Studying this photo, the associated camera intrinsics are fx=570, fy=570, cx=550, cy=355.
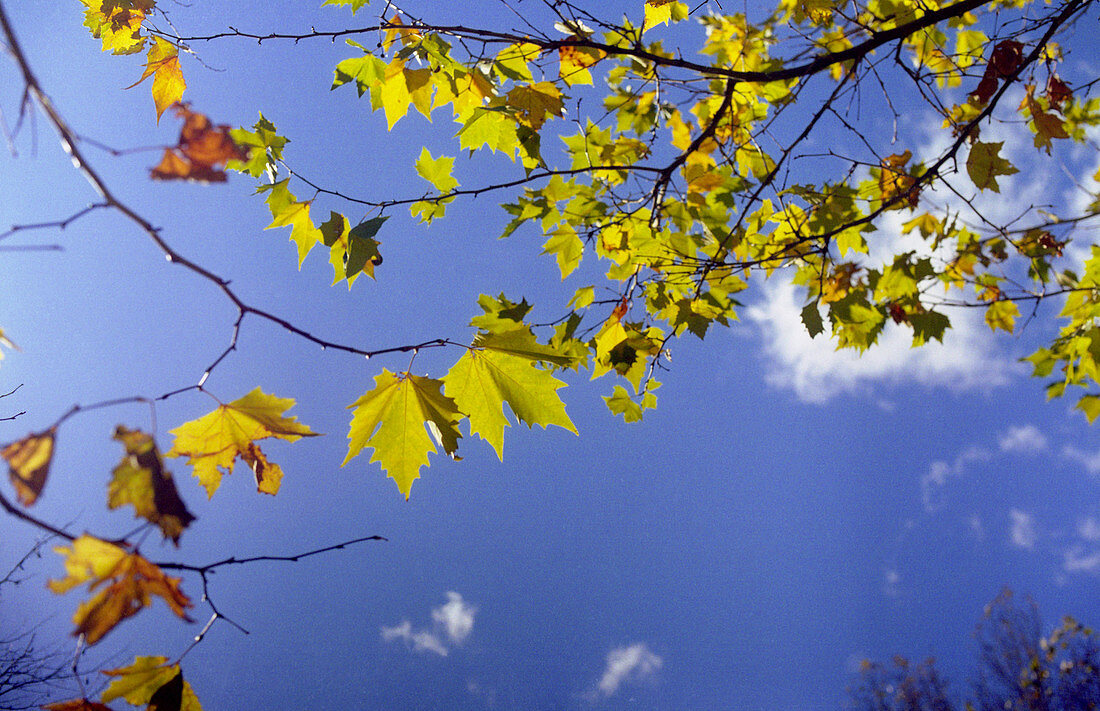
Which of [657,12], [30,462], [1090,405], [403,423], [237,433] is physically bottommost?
[30,462]

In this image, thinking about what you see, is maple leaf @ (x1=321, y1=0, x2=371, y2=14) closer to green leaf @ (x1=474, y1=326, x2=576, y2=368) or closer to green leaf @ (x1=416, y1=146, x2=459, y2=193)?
green leaf @ (x1=416, y1=146, x2=459, y2=193)

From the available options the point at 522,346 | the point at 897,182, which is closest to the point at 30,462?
the point at 522,346

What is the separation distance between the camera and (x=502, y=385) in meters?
1.67

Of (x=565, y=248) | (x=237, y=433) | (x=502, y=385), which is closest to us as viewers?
(x=237, y=433)

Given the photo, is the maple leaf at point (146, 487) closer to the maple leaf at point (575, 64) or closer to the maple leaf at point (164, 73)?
the maple leaf at point (164, 73)

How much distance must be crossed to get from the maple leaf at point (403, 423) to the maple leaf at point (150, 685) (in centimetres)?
52

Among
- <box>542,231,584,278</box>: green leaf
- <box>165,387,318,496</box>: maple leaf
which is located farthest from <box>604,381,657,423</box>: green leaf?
<box>165,387,318,496</box>: maple leaf

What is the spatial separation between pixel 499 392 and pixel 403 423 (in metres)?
0.30

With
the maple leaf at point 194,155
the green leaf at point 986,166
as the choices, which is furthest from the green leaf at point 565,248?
the maple leaf at point 194,155

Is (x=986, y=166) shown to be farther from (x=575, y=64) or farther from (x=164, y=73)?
(x=164, y=73)

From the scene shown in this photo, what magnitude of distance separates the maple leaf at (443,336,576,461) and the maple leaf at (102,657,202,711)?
34.1 inches

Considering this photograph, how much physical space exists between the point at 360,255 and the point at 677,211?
4.82 ft

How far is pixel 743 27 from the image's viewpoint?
3.20 m

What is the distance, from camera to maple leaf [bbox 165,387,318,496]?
3.96 feet
